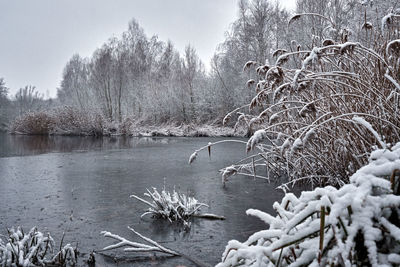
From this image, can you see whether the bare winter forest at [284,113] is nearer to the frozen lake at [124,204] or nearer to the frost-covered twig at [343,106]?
the frost-covered twig at [343,106]

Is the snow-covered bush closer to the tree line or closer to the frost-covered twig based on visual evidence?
the tree line

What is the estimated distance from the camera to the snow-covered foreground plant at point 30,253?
1813 mm

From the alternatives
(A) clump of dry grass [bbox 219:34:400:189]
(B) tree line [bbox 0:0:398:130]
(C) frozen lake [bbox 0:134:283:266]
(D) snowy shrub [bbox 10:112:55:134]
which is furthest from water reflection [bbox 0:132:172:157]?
(A) clump of dry grass [bbox 219:34:400:189]

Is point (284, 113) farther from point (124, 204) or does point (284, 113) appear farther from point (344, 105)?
point (124, 204)

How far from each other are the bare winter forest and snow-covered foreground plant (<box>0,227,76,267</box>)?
2cm

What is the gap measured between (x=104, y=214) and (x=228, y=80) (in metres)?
19.8

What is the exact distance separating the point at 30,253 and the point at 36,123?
2237 centimetres

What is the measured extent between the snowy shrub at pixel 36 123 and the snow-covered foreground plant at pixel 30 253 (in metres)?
21.1

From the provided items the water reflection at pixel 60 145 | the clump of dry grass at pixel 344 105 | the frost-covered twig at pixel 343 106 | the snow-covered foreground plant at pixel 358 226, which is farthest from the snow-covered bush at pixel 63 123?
the snow-covered foreground plant at pixel 358 226

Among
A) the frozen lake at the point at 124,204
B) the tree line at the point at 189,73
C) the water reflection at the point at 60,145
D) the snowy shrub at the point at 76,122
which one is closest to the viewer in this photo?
the frozen lake at the point at 124,204

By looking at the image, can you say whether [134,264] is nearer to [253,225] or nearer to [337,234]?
[253,225]

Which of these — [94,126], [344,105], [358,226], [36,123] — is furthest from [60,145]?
[358,226]

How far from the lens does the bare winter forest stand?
2.65 feet

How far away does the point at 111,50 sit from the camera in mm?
23906
